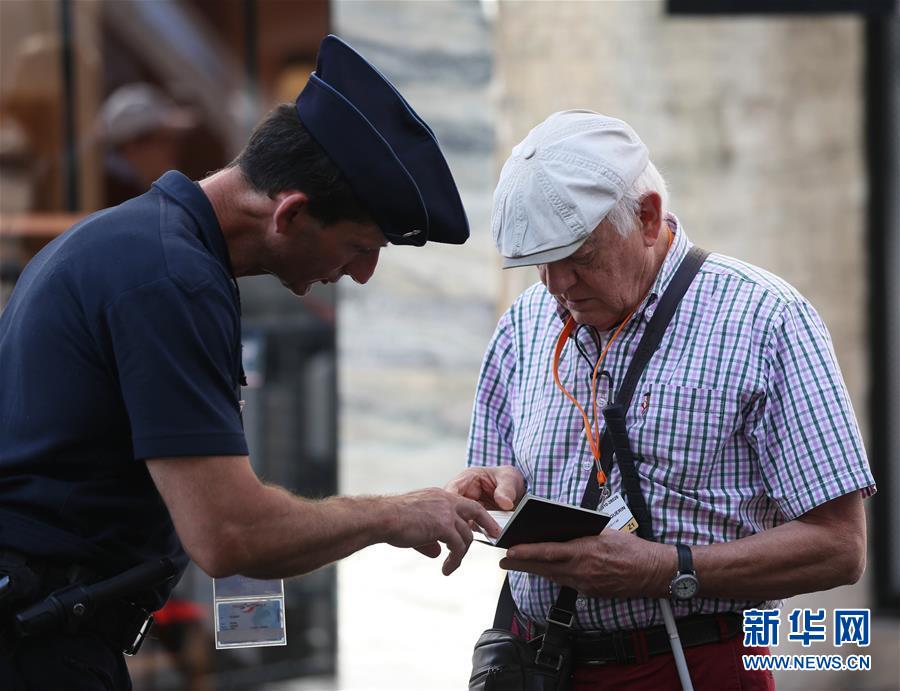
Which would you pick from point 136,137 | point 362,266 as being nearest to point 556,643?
point 362,266

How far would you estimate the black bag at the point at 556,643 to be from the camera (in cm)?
249

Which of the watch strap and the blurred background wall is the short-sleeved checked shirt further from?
the blurred background wall

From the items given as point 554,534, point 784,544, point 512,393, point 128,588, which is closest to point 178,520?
point 128,588

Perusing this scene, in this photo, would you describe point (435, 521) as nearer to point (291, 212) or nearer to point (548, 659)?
point (548, 659)

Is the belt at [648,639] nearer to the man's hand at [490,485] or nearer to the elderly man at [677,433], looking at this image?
the elderly man at [677,433]

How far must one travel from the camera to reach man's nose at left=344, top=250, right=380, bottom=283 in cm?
242

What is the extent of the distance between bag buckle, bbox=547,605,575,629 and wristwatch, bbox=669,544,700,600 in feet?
0.75

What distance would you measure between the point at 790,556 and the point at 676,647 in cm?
30

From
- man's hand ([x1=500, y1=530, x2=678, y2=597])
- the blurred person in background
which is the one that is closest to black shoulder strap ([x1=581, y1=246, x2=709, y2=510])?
man's hand ([x1=500, y1=530, x2=678, y2=597])

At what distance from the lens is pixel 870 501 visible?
5320 mm

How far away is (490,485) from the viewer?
2744 millimetres

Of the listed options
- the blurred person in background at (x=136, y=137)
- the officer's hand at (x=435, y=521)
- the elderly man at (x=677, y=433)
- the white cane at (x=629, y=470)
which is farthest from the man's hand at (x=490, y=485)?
the blurred person in background at (x=136, y=137)

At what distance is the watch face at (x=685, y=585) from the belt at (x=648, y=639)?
0.41 ft

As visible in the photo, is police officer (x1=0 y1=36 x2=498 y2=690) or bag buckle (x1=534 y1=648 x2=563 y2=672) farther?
bag buckle (x1=534 y1=648 x2=563 y2=672)
